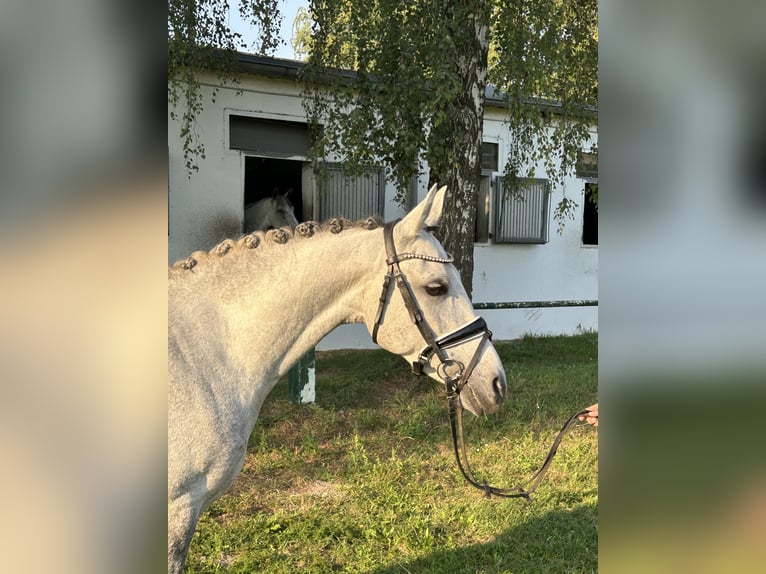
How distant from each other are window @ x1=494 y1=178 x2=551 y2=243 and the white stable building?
2 cm

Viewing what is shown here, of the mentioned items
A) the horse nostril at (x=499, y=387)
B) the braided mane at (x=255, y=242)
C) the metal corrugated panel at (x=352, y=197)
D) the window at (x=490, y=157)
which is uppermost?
the window at (x=490, y=157)

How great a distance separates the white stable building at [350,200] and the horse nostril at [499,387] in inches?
163

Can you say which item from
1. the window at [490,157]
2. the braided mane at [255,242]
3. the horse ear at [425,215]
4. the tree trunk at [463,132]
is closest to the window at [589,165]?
the window at [490,157]

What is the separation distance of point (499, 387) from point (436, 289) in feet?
1.42

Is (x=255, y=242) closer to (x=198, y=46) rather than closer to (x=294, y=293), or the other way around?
(x=294, y=293)

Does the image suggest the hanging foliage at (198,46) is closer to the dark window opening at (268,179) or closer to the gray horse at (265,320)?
the dark window opening at (268,179)

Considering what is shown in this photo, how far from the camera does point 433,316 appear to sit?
211 cm

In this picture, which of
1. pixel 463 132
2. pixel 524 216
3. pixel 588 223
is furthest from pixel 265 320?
pixel 588 223

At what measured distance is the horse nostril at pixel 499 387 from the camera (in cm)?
212

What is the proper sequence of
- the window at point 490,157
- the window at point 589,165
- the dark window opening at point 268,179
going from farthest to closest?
the window at point 490,157 → the dark window opening at point 268,179 → the window at point 589,165
